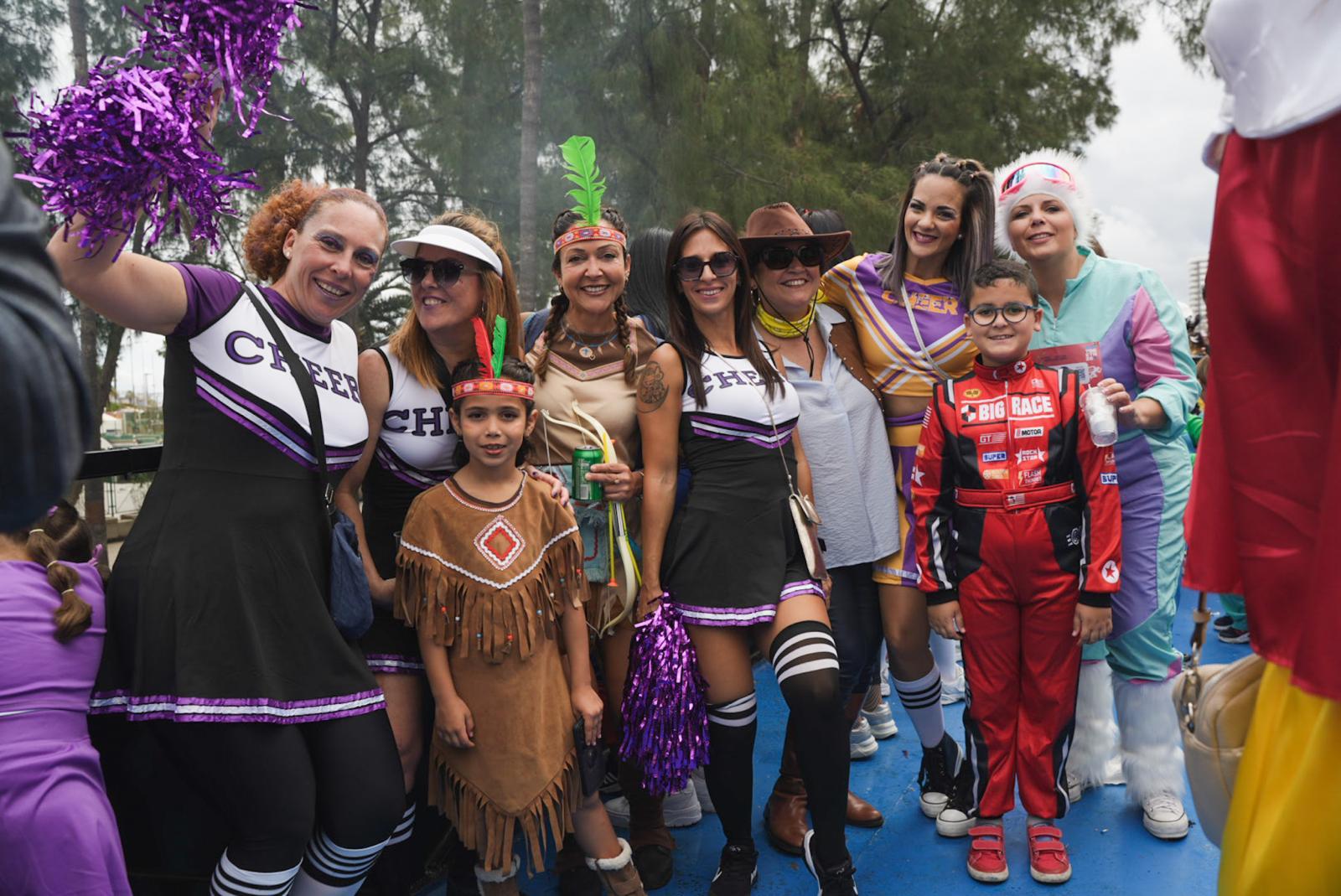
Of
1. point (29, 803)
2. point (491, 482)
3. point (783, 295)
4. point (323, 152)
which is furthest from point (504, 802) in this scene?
point (323, 152)

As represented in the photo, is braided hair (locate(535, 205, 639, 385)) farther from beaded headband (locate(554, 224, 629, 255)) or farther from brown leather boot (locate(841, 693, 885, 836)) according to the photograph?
brown leather boot (locate(841, 693, 885, 836))

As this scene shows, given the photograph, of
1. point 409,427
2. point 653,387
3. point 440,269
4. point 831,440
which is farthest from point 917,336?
point 409,427

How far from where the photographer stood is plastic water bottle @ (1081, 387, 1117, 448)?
3.07m

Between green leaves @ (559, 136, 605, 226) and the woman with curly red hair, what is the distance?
112 cm

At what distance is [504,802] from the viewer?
2680mm

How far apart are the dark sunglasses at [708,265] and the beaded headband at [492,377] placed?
2.18 feet

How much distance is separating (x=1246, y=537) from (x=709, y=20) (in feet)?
42.8

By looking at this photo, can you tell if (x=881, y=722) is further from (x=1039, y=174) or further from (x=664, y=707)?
(x=1039, y=174)

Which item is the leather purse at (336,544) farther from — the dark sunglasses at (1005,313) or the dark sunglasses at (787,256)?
the dark sunglasses at (1005,313)

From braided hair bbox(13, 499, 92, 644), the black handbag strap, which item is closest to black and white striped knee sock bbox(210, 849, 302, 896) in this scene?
braided hair bbox(13, 499, 92, 644)

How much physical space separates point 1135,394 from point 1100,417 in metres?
0.51

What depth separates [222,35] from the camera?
185cm

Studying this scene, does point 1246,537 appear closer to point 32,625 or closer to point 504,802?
point 504,802

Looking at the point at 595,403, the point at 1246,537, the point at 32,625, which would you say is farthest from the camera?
the point at 595,403
